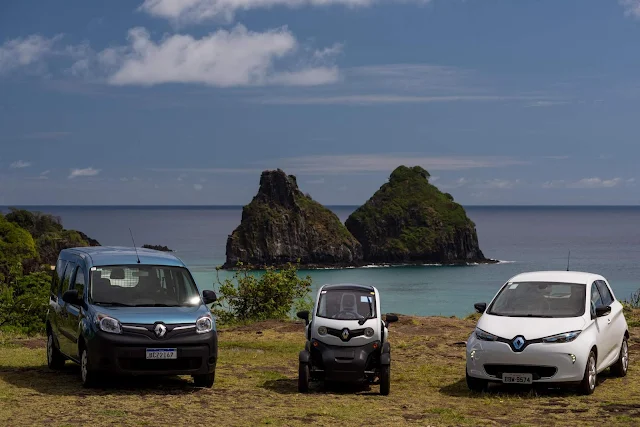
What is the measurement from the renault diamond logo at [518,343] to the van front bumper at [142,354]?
4.60 metres

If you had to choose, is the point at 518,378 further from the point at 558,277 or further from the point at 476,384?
the point at 558,277

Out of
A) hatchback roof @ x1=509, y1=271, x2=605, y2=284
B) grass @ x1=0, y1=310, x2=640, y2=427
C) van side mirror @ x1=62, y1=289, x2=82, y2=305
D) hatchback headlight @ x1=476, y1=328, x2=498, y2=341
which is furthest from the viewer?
hatchback roof @ x1=509, y1=271, x2=605, y2=284

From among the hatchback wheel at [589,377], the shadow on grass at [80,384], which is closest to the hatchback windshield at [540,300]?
the hatchback wheel at [589,377]

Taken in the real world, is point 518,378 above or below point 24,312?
above

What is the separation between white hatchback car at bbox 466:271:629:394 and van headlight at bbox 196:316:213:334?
159 inches

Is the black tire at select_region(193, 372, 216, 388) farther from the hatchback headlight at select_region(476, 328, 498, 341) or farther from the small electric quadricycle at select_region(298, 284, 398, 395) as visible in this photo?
the hatchback headlight at select_region(476, 328, 498, 341)

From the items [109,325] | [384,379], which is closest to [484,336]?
[384,379]

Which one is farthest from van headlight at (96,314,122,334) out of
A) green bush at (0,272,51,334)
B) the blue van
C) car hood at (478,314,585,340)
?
green bush at (0,272,51,334)

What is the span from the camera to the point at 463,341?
20469 millimetres

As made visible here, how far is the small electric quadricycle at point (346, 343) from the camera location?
1364 cm

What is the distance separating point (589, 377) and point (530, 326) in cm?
116

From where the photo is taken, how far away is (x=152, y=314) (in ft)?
44.2

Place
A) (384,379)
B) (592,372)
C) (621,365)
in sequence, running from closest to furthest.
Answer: (592,372), (384,379), (621,365)

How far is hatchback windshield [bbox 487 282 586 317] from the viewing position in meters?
14.0
